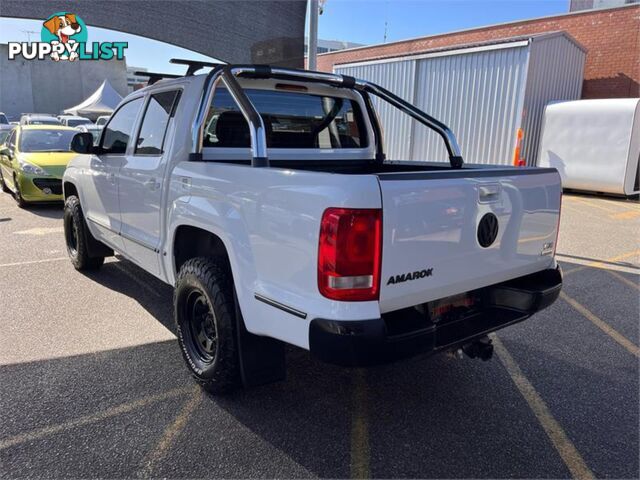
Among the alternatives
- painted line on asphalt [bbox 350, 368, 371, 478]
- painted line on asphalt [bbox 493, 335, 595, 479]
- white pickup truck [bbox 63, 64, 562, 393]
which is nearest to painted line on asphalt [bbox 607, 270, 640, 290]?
painted line on asphalt [bbox 493, 335, 595, 479]

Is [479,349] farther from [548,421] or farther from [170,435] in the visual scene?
[170,435]

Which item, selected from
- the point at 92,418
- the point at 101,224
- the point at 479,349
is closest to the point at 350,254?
the point at 479,349

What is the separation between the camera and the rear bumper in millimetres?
2182

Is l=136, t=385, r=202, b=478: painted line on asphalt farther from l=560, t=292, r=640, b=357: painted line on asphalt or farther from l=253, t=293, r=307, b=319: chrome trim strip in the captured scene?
l=560, t=292, r=640, b=357: painted line on asphalt

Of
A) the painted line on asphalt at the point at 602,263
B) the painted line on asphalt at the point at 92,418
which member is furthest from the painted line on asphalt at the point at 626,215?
the painted line on asphalt at the point at 92,418

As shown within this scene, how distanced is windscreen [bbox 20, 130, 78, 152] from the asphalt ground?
21.8 ft

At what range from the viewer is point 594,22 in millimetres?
14602

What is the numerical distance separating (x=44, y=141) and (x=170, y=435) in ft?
31.8

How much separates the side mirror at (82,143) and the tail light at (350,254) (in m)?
3.17

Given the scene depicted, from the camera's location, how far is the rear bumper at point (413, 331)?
2.18 meters

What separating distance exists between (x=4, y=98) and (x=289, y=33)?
1810 inches

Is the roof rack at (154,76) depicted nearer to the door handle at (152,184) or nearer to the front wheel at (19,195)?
the door handle at (152,184)

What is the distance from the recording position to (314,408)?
301 centimetres

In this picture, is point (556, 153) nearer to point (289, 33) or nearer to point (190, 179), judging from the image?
point (289, 33)
